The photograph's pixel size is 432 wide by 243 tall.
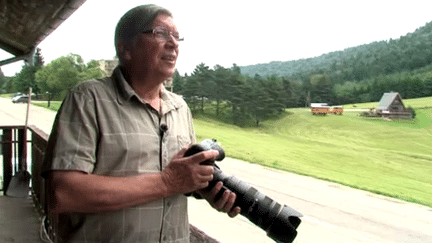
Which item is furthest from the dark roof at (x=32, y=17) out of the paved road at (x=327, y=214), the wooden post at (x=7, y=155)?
the paved road at (x=327, y=214)

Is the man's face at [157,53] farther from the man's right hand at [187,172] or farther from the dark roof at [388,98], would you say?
the dark roof at [388,98]

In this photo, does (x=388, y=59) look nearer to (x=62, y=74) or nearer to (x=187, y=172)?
(x=62, y=74)

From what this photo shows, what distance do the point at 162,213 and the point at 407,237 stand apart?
6950 mm

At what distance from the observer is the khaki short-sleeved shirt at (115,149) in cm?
53

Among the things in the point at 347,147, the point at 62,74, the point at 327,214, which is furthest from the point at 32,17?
the point at 347,147

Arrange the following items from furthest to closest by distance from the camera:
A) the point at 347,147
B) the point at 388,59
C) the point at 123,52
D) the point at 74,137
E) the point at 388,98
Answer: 1. the point at 347,147
2. the point at 388,59
3. the point at 388,98
4. the point at 123,52
5. the point at 74,137

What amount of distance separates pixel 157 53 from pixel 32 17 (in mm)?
1943

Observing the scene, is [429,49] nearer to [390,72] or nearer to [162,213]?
[390,72]

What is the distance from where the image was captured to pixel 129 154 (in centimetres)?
56

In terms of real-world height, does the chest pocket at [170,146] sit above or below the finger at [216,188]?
above

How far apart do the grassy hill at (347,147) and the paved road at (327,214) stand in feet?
Result: 1.16

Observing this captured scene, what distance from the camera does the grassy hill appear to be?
704cm

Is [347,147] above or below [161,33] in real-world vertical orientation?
below

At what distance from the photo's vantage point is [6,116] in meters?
5.80
